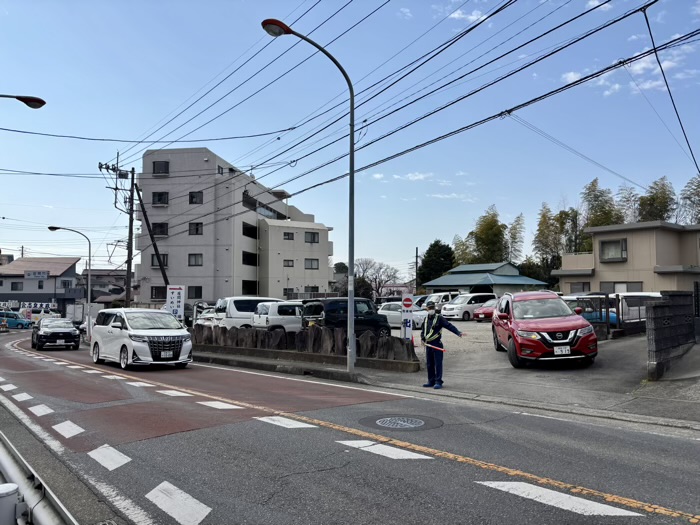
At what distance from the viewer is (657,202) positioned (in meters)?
47.8

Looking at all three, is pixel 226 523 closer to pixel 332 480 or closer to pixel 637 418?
pixel 332 480

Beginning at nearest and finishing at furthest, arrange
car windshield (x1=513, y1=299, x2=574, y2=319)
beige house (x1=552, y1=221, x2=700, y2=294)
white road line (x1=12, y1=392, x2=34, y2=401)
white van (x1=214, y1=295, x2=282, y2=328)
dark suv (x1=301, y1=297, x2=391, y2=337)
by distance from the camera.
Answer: white road line (x1=12, y1=392, x2=34, y2=401)
car windshield (x1=513, y1=299, x2=574, y2=319)
dark suv (x1=301, y1=297, x2=391, y2=337)
white van (x1=214, y1=295, x2=282, y2=328)
beige house (x1=552, y1=221, x2=700, y2=294)

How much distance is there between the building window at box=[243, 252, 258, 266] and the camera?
5253cm

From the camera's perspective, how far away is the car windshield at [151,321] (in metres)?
15.6

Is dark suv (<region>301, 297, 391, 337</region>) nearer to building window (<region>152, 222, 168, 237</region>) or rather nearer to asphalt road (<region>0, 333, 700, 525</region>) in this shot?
asphalt road (<region>0, 333, 700, 525</region>)

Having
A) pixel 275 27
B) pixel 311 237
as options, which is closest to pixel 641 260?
pixel 275 27

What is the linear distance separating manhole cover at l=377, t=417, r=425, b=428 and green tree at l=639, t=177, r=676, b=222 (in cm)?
4737

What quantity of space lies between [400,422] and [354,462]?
7.03 ft

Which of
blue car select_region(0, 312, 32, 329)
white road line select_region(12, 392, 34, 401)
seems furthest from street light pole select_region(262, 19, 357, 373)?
blue car select_region(0, 312, 32, 329)

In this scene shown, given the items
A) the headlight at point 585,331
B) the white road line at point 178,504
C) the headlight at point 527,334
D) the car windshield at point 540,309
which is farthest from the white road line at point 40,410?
the headlight at point 585,331

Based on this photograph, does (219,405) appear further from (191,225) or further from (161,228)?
(161,228)

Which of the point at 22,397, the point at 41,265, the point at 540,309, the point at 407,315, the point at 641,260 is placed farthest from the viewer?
the point at 41,265

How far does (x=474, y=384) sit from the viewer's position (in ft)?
37.2

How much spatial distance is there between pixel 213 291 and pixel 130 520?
45992mm
